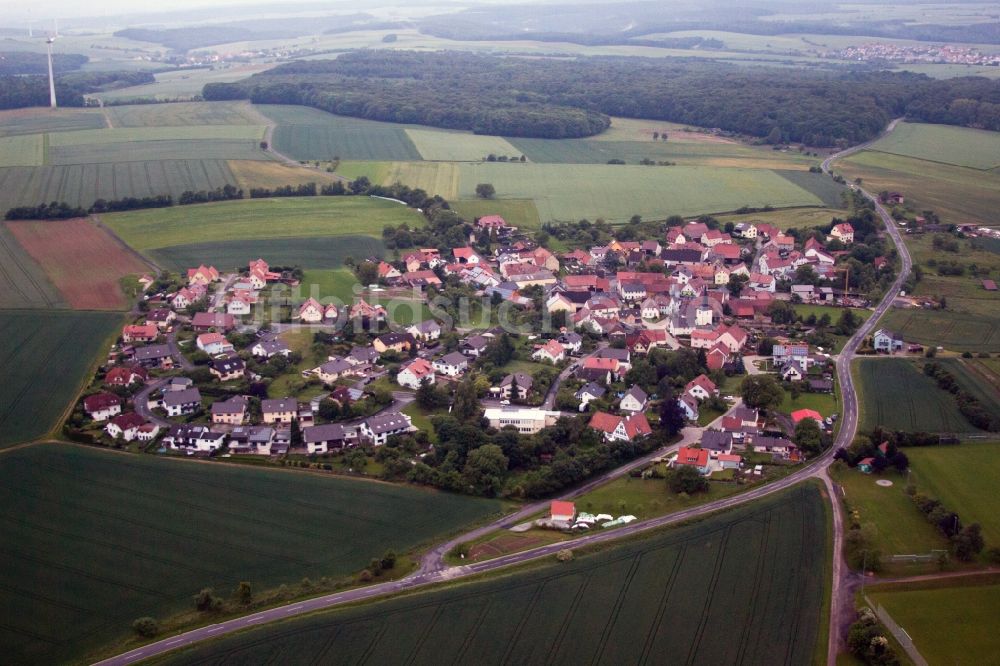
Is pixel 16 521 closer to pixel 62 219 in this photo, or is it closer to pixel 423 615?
pixel 423 615

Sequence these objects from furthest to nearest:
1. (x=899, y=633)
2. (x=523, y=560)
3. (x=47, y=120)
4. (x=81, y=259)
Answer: (x=47, y=120) → (x=81, y=259) → (x=523, y=560) → (x=899, y=633)

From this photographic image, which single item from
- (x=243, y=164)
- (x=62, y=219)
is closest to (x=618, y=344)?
(x=62, y=219)

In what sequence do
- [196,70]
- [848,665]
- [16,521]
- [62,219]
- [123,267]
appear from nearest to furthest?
[848,665], [16,521], [123,267], [62,219], [196,70]

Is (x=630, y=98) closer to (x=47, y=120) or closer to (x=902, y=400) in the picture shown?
(x=47, y=120)

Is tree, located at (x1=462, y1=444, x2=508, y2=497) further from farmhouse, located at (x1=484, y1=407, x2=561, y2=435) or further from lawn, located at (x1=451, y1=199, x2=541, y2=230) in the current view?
lawn, located at (x1=451, y1=199, x2=541, y2=230)

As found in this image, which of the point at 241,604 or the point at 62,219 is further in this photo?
the point at 62,219

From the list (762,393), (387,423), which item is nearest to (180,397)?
(387,423)

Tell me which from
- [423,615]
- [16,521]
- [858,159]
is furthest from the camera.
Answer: [858,159]
